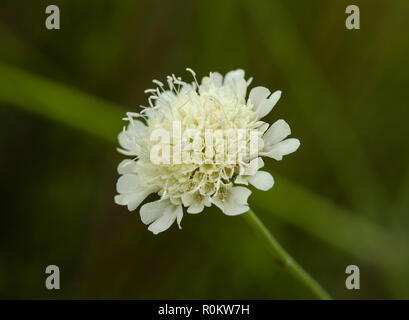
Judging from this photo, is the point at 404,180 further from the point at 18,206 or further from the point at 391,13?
the point at 18,206

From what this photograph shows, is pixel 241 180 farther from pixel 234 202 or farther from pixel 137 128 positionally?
pixel 137 128

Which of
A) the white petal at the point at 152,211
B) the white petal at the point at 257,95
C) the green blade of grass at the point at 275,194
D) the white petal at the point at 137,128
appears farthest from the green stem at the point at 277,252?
the green blade of grass at the point at 275,194

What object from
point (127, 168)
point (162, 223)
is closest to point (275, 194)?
point (127, 168)

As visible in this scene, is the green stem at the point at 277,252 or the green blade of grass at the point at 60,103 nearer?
the green stem at the point at 277,252

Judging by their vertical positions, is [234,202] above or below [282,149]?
below

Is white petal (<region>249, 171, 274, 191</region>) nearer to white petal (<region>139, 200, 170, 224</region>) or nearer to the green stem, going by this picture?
the green stem

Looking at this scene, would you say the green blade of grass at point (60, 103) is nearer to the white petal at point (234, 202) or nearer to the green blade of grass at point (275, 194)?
the green blade of grass at point (275, 194)
